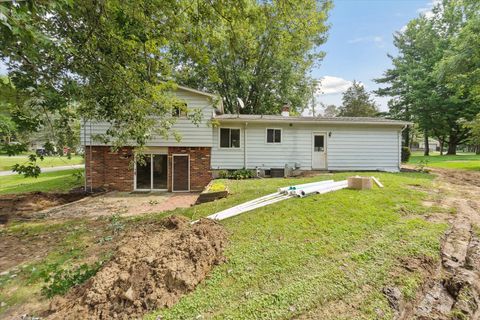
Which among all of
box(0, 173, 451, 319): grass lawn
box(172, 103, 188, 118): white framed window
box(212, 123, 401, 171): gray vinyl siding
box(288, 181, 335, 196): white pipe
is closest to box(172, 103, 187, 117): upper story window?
box(172, 103, 188, 118): white framed window

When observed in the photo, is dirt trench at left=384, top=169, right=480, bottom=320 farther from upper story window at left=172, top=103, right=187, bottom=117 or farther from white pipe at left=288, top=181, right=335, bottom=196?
upper story window at left=172, top=103, right=187, bottom=117

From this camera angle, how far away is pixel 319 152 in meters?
12.8

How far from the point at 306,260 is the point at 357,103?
34.1 meters

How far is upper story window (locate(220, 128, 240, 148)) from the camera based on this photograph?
40.5ft

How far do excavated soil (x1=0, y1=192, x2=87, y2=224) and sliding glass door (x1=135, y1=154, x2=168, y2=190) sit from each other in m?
2.41

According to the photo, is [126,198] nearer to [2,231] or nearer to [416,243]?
[2,231]

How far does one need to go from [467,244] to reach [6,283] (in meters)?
6.81

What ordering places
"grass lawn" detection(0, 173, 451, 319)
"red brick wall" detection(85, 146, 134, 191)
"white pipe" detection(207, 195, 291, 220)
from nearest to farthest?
"grass lawn" detection(0, 173, 451, 319) < "white pipe" detection(207, 195, 291, 220) < "red brick wall" detection(85, 146, 134, 191)

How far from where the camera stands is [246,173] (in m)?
11.8

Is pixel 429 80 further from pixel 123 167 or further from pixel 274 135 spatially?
pixel 123 167

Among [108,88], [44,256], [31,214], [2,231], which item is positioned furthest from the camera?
[31,214]

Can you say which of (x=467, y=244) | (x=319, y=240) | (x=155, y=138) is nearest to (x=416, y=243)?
(x=467, y=244)

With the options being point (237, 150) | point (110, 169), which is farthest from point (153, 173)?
point (237, 150)

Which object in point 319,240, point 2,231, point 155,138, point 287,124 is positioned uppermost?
point 287,124
